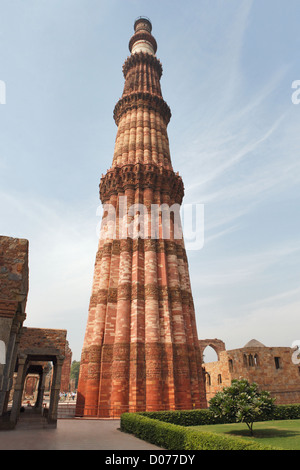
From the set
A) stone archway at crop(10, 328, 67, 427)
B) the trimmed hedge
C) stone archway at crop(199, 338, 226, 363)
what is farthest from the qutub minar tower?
stone archway at crop(199, 338, 226, 363)

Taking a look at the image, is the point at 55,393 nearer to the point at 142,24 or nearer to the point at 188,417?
the point at 188,417

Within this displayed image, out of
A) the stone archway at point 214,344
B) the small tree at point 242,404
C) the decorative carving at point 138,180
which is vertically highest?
the decorative carving at point 138,180

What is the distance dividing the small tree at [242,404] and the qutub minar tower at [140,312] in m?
5.10

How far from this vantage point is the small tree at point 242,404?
1157 cm

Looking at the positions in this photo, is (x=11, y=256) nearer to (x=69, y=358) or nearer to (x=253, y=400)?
(x=253, y=400)

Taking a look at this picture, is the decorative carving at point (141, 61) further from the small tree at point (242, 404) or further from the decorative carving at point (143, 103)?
the small tree at point (242, 404)

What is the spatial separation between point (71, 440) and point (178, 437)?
364 cm

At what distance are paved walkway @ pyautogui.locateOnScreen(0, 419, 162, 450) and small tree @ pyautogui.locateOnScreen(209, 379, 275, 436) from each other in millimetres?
3941

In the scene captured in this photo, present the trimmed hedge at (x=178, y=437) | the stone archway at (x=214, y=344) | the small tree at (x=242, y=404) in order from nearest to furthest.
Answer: the trimmed hedge at (x=178, y=437)
the small tree at (x=242, y=404)
the stone archway at (x=214, y=344)

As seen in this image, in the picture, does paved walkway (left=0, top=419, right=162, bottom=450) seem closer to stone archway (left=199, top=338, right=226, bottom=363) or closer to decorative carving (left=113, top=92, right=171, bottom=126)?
decorative carving (left=113, top=92, right=171, bottom=126)

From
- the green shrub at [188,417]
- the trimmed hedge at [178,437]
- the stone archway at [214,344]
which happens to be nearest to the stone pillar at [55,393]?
the trimmed hedge at [178,437]

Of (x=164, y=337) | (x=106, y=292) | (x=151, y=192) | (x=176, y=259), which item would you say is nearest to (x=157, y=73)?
(x=151, y=192)
